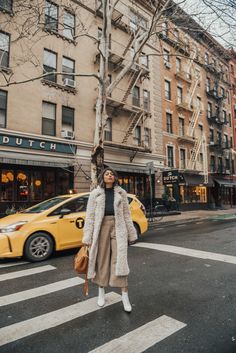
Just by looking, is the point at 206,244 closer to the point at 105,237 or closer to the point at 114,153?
the point at 105,237

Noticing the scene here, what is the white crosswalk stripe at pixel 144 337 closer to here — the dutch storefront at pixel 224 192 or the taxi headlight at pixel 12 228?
the taxi headlight at pixel 12 228

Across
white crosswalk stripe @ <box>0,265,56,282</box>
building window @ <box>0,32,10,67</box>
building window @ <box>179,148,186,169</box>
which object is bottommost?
white crosswalk stripe @ <box>0,265,56,282</box>

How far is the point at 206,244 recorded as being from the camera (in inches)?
299

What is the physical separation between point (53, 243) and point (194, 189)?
21147mm

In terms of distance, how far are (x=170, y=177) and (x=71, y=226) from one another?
48.6ft

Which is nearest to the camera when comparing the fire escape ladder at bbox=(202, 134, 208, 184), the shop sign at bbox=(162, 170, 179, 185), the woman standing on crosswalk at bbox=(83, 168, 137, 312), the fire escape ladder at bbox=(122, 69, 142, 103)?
the woman standing on crosswalk at bbox=(83, 168, 137, 312)

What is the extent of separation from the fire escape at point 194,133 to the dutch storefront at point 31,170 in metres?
13.6

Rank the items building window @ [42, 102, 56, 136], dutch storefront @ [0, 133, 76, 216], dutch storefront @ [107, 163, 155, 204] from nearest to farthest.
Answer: dutch storefront @ [0, 133, 76, 216], building window @ [42, 102, 56, 136], dutch storefront @ [107, 163, 155, 204]

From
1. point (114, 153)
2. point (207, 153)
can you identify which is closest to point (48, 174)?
point (114, 153)

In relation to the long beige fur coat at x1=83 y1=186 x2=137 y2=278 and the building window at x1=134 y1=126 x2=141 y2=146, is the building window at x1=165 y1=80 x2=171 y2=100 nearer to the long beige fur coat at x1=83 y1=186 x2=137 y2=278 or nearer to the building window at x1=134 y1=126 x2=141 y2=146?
the building window at x1=134 y1=126 x2=141 y2=146

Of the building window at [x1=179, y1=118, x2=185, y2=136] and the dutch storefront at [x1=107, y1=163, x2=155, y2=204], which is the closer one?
the dutch storefront at [x1=107, y1=163, x2=155, y2=204]

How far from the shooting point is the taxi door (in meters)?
6.64

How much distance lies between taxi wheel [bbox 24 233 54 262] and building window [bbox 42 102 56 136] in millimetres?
10062

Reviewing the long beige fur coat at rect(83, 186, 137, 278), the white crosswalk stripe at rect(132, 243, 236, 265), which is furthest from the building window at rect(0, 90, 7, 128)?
the long beige fur coat at rect(83, 186, 137, 278)
